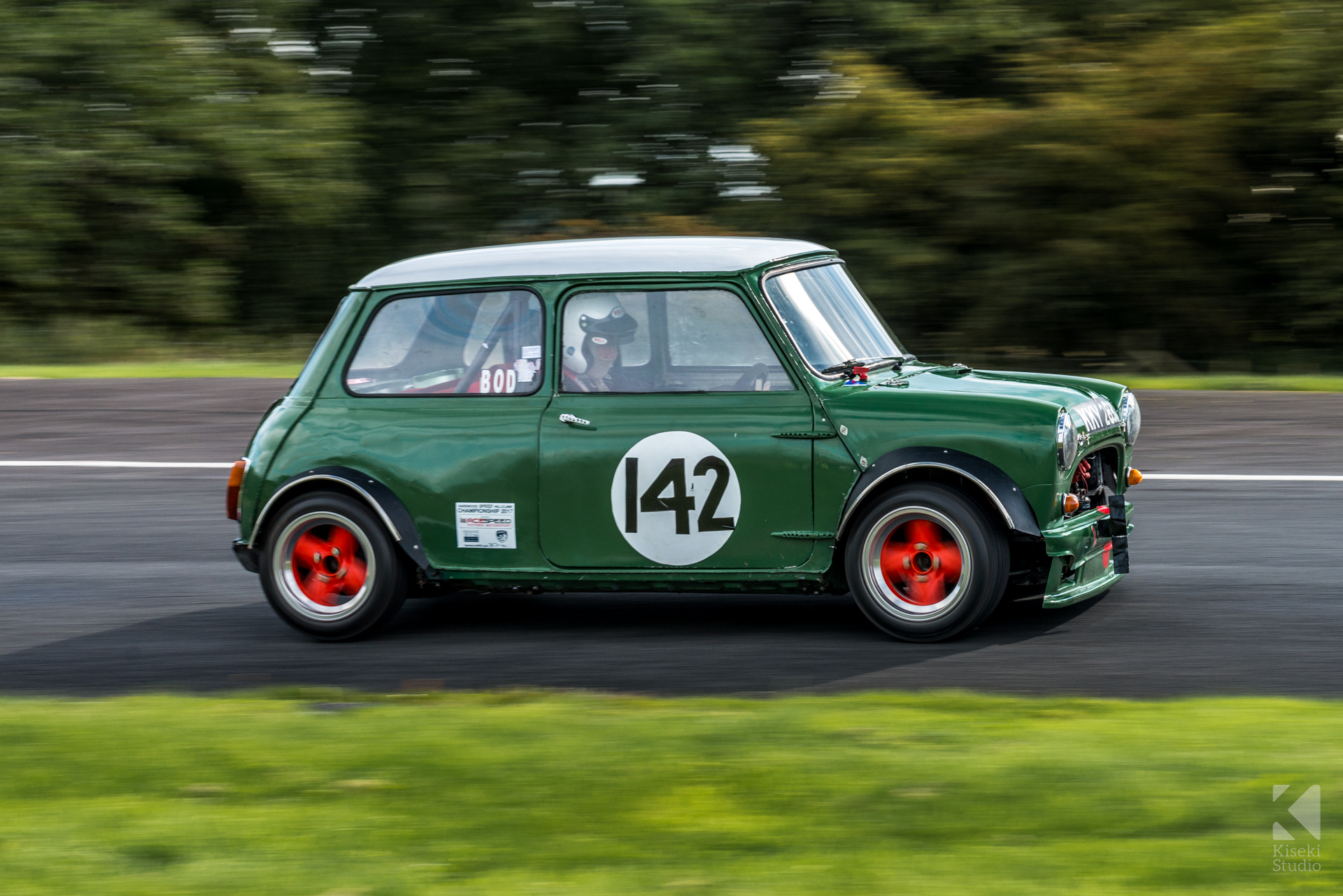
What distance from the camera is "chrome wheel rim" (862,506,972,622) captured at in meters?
6.83

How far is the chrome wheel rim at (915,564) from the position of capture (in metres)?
6.83

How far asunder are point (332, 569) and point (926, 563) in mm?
2718

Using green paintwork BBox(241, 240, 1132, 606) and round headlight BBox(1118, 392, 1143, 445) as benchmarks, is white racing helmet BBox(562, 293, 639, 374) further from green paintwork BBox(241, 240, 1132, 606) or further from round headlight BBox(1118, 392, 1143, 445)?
round headlight BBox(1118, 392, 1143, 445)

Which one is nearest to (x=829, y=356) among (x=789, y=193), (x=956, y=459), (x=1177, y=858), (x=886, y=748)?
(x=956, y=459)

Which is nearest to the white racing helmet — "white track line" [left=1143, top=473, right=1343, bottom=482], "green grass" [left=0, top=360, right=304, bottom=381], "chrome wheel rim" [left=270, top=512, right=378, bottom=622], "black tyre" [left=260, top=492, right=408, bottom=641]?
"black tyre" [left=260, top=492, right=408, bottom=641]

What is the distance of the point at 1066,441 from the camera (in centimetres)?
680

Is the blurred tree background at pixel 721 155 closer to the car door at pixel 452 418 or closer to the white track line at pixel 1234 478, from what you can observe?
the white track line at pixel 1234 478

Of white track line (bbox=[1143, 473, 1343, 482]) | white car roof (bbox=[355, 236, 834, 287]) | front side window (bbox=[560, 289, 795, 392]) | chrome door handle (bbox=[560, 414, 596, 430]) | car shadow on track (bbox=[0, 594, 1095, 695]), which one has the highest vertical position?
white car roof (bbox=[355, 236, 834, 287])

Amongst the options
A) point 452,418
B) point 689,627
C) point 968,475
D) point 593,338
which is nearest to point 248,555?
point 452,418

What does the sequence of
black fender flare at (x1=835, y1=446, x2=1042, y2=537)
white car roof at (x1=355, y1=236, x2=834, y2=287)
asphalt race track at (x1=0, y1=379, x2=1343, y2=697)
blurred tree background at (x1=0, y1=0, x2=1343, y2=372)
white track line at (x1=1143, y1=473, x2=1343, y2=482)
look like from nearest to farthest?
asphalt race track at (x1=0, y1=379, x2=1343, y2=697)
black fender flare at (x1=835, y1=446, x2=1042, y2=537)
white car roof at (x1=355, y1=236, x2=834, y2=287)
white track line at (x1=1143, y1=473, x2=1343, y2=482)
blurred tree background at (x1=0, y1=0, x2=1343, y2=372)

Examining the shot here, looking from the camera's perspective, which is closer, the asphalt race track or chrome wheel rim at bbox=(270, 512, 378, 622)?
the asphalt race track

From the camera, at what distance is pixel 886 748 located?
5.06m

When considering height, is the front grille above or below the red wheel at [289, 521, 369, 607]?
above

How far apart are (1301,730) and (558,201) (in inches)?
876
